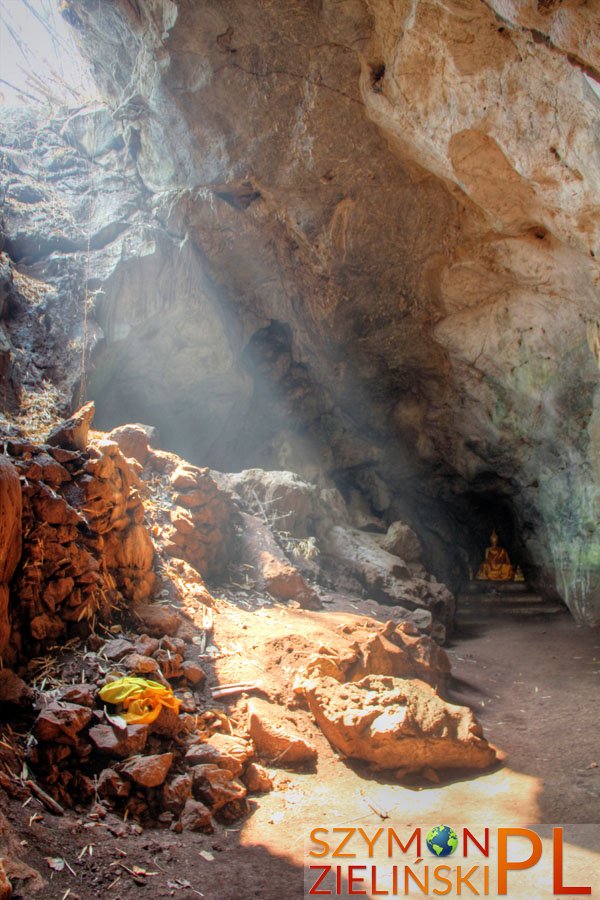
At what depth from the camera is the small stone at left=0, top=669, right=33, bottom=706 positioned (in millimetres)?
3096

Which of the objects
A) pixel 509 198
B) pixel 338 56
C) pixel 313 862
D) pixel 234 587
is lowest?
pixel 313 862

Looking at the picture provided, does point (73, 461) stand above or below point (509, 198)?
below

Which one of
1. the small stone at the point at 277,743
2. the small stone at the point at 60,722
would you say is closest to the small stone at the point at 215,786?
the small stone at the point at 277,743

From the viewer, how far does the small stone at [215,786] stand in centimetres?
322

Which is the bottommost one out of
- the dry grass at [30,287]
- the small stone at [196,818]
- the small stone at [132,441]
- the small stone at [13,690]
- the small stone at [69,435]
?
the small stone at [196,818]

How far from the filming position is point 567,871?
9.09 feet

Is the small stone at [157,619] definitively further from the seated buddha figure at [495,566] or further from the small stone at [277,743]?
the seated buddha figure at [495,566]

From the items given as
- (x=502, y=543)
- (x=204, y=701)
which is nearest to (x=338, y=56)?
(x=204, y=701)

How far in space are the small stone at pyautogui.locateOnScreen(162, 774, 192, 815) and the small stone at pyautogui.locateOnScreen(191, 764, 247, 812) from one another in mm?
81

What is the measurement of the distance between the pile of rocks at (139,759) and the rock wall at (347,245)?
5.23m

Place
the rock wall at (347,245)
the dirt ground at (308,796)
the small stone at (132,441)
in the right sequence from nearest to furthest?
the dirt ground at (308,796), the rock wall at (347,245), the small stone at (132,441)

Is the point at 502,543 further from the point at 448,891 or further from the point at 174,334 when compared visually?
the point at 448,891

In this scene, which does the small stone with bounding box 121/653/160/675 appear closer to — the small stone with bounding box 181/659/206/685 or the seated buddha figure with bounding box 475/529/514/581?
the small stone with bounding box 181/659/206/685

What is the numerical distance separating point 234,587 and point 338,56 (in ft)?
22.2
